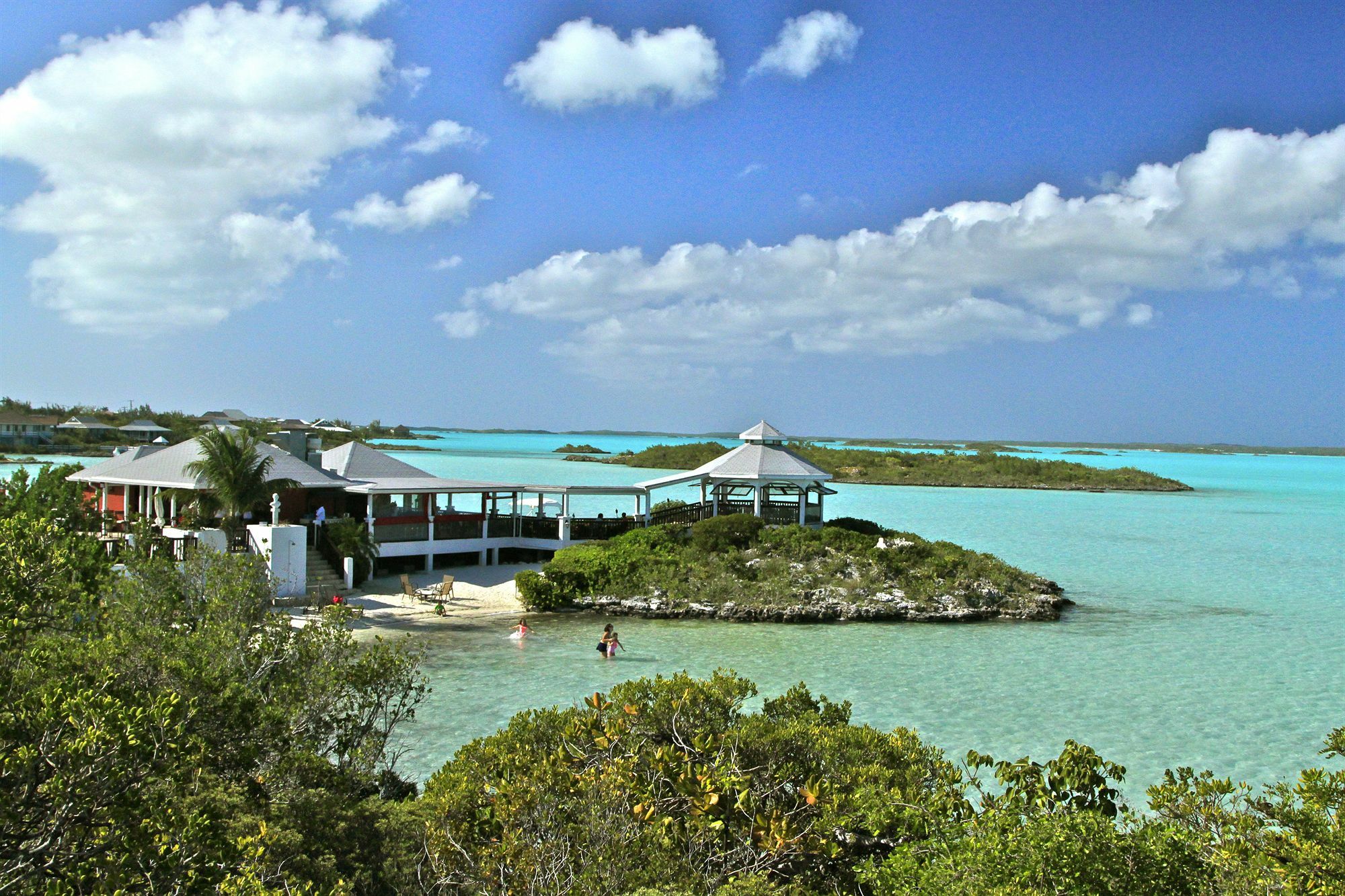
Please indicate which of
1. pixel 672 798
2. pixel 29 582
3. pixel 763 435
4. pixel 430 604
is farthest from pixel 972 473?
pixel 29 582

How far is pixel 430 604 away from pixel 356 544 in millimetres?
3039

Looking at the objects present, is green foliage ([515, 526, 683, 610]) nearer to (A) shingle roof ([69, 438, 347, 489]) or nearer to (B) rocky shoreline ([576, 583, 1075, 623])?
(B) rocky shoreline ([576, 583, 1075, 623])

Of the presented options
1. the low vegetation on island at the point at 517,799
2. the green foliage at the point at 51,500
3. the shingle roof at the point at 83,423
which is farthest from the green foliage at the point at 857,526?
the shingle roof at the point at 83,423

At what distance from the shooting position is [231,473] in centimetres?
2202

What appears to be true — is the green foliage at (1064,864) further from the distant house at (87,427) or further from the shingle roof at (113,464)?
the distant house at (87,427)

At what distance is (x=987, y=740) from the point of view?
1387 centimetres

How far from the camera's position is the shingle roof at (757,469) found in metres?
29.2

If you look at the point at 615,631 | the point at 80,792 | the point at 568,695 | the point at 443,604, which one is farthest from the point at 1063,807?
the point at 443,604

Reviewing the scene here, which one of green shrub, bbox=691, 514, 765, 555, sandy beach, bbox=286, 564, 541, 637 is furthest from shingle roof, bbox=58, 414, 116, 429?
green shrub, bbox=691, 514, 765, 555

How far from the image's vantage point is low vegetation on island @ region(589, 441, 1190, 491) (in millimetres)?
93000

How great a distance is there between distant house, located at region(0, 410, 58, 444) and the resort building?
2716 inches

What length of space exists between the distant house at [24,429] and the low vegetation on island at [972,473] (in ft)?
208

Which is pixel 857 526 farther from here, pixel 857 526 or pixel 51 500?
pixel 51 500

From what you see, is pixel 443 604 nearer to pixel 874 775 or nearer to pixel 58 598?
pixel 58 598
